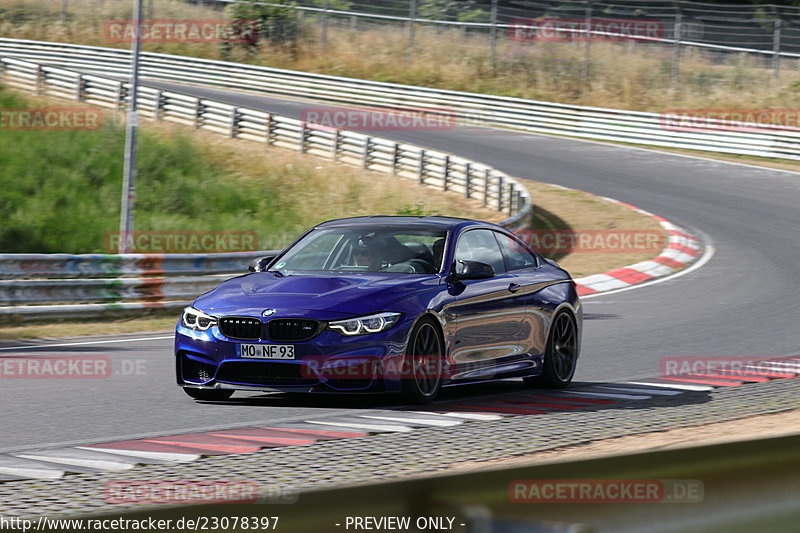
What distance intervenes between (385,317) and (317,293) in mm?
562

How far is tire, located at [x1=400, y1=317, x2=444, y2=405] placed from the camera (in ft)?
29.7

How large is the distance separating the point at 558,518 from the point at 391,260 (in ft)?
21.6

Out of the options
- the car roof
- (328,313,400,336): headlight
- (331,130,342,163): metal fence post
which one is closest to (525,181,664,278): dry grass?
(331,130,342,163): metal fence post

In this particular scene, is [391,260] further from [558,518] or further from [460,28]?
[460,28]

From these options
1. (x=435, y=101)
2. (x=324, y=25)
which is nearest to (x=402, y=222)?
(x=435, y=101)

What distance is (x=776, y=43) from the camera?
4034 cm

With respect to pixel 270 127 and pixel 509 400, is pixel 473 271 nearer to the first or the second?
pixel 509 400

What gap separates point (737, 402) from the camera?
10.0m

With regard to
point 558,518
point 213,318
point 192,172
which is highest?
point 558,518

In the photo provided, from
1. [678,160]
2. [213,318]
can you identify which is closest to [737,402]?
[213,318]

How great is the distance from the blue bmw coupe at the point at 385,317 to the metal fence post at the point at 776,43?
102ft

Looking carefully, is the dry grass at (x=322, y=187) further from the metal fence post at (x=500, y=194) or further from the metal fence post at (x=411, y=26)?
the metal fence post at (x=411, y=26)

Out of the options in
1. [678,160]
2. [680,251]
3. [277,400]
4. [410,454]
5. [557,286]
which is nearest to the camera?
[410,454]

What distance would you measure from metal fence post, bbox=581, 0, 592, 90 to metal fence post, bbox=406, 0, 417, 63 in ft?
22.2
